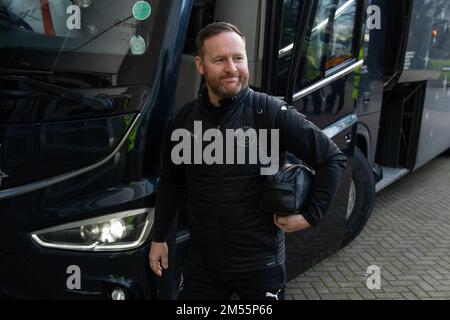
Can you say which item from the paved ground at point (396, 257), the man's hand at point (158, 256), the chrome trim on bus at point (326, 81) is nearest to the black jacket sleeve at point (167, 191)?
the man's hand at point (158, 256)

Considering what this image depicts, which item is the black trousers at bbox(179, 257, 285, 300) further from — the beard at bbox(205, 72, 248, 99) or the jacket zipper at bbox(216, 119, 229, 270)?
the beard at bbox(205, 72, 248, 99)

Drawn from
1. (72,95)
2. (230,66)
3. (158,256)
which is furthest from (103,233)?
(230,66)

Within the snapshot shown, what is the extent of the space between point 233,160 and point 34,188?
3.09ft

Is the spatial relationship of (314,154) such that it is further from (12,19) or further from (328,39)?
(12,19)

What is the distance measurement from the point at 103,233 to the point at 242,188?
2.53ft

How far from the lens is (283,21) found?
8.88 ft

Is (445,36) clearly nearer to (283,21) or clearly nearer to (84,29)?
(283,21)

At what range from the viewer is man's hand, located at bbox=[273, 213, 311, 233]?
1.96 meters

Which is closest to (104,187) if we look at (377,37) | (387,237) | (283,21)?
(283,21)

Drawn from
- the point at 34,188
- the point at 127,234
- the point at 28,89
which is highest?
the point at 28,89

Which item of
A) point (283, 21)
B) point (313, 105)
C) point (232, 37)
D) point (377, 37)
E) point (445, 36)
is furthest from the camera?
point (445, 36)

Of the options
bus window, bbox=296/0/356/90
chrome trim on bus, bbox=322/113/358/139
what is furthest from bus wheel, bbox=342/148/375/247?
bus window, bbox=296/0/356/90

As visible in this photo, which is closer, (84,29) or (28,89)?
(28,89)

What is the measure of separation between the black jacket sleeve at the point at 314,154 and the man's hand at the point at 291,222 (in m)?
0.02
